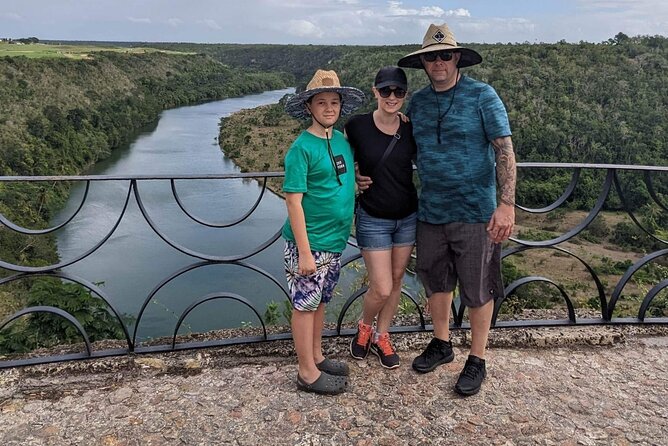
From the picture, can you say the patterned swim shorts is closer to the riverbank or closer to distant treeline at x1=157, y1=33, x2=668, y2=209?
distant treeline at x1=157, y1=33, x2=668, y2=209

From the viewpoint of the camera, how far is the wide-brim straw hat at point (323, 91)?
1.95 metres

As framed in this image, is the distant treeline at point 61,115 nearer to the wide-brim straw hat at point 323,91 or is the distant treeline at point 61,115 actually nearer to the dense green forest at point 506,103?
the dense green forest at point 506,103

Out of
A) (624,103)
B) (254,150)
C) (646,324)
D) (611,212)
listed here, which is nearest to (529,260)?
(611,212)

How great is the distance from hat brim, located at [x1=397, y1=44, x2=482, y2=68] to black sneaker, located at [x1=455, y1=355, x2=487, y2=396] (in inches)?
45.7

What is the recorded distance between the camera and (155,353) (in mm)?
2455

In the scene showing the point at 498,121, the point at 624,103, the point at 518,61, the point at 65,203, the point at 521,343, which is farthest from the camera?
the point at 518,61

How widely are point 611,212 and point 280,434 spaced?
1328 inches

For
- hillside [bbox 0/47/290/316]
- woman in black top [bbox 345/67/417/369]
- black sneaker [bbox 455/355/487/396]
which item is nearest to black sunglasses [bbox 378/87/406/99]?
woman in black top [bbox 345/67/417/369]

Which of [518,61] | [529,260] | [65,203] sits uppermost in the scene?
[518,61]

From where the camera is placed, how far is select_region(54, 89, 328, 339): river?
16219 mm

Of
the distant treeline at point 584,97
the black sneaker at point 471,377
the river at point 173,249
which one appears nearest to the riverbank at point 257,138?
the river at point 173,249

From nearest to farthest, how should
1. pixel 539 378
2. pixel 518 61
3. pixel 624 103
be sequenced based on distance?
pixel 539 378, pixel 624 103, pixel 518 61

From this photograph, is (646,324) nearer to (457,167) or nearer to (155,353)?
(457,167)

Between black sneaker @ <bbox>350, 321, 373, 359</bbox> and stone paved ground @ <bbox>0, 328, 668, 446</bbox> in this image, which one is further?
black sneaker @ <bbox>350, 321, 373, 359</bbox>
